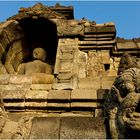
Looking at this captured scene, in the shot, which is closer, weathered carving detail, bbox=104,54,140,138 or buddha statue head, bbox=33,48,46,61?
weathered carving detail, bbox=104,54,140,138

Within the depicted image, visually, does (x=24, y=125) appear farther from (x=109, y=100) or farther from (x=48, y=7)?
(x=48, y=7)

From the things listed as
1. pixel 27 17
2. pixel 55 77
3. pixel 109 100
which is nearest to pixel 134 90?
pixel 109 100

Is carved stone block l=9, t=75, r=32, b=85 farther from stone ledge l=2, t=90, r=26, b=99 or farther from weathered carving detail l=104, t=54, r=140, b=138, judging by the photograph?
weathered carving detail l=104, t=54, r=140, b=138

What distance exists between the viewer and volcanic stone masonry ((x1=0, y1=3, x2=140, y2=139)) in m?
6.10

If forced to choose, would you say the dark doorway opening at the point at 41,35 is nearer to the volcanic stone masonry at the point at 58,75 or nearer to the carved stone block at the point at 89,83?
the volcanic stone masonry at the point at 58,75

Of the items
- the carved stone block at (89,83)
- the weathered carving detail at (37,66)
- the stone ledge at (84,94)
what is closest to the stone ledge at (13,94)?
the stone ledge at (84,94)

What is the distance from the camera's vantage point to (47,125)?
20.1ft

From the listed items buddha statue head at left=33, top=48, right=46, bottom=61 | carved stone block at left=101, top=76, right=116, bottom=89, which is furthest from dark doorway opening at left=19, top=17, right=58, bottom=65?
carved stone block at left=101, top=76, right=116, bottom=89

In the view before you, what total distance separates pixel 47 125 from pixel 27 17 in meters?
5.76

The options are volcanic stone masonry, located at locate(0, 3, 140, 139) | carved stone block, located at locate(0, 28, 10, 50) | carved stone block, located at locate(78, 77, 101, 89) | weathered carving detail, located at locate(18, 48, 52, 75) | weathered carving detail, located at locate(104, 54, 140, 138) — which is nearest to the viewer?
weathered carving detail, located at locate(104, 54, 140, 138)

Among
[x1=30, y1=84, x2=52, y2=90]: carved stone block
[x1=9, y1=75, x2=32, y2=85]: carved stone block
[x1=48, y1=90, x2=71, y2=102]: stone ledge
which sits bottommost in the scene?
[x1=48, y1=90, x2=71, y2=102]: stone ledge

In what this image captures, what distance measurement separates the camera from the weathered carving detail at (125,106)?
5.70 m

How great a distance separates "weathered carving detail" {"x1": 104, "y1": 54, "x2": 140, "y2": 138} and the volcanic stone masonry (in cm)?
2

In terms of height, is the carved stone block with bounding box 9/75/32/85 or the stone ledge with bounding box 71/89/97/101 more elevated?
the carved stone block with bounding box 9/75/32/85
